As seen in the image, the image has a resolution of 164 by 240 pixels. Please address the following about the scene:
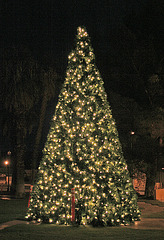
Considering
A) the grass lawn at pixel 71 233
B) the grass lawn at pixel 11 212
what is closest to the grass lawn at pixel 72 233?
the grass lawn at pixel 71 233

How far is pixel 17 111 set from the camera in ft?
90.9

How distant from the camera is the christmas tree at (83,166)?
37.7ft

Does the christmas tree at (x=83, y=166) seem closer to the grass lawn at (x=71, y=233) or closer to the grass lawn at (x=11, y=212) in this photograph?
the grass lawn at (x=71, y=233)

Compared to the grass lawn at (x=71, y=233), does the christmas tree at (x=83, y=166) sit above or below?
above

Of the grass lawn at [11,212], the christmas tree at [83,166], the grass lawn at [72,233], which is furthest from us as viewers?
the grass lawn at [11,212]

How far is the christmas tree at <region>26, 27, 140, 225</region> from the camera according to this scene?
37.7 feet

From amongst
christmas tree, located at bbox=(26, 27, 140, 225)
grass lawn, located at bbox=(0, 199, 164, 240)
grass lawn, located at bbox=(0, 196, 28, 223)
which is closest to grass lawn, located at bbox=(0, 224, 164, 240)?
grass lawn, located at bbox=(0, 199, 164, 240)

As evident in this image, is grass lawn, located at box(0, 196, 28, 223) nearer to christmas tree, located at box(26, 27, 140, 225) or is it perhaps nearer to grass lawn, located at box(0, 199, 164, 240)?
christmas tree, located at box(26, 27, 140, 225)

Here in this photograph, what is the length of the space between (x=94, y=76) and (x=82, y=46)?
41.0 inches

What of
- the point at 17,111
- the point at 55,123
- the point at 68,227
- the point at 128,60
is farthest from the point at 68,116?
the point at 17,111

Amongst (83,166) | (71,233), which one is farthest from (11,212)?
(71,233)

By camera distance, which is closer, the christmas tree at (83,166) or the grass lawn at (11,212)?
the christmas tree at (83,166)

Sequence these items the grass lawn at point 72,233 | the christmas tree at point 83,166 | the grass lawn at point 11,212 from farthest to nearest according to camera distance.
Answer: the grass lawn at point 11,212 → the christmas tree at point 83,166 → the grass lawn at point 72,233

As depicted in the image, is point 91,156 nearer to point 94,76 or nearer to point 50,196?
point 50,196
